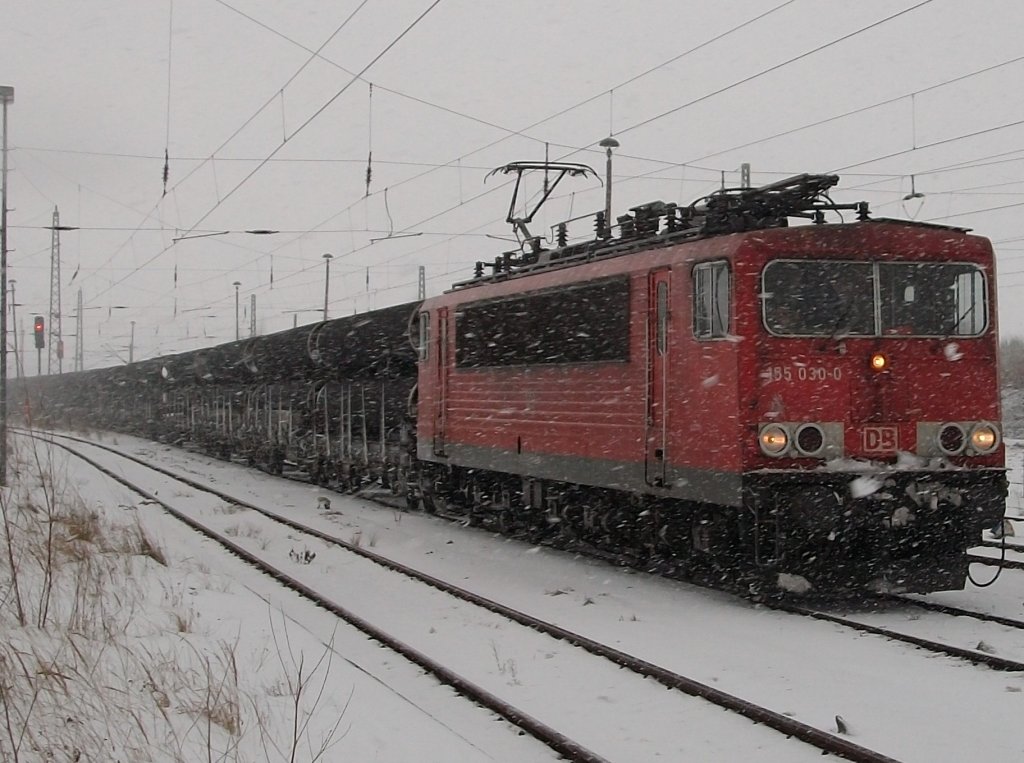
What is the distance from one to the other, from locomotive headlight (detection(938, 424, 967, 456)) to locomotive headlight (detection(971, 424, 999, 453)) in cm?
10

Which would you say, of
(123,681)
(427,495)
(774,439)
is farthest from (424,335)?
(123,681)

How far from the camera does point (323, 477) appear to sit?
23.4 m

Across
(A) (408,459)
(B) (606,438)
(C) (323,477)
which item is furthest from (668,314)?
(C) (323,477)

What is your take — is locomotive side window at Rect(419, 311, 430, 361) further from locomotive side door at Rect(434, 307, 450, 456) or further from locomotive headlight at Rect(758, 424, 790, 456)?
locomotive headlight at Rect(758, 424, 790, 456)

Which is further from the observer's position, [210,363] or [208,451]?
[208,451]

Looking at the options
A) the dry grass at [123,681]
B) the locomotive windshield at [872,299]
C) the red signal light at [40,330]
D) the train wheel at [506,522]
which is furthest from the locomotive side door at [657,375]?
the red signal light at [40,330]

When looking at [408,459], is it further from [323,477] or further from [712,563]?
[712,563]

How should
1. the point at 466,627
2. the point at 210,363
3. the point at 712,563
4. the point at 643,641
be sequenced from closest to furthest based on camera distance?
the point at 643,641 < the point at 466,627 < the point at 712,563 < the point at 210,363

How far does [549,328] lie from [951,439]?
4504 mm

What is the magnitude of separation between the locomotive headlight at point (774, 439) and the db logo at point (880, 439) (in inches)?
27.3

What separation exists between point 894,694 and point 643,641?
6.66 feet

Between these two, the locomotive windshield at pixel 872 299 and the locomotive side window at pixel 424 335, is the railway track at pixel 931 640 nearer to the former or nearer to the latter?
the locomotive windshield at pixel 872 299

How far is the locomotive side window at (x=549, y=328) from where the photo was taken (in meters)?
11.0

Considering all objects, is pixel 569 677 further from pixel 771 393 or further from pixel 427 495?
pixel 427 495
